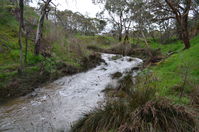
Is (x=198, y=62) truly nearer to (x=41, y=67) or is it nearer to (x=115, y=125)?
(x=115, y=125)

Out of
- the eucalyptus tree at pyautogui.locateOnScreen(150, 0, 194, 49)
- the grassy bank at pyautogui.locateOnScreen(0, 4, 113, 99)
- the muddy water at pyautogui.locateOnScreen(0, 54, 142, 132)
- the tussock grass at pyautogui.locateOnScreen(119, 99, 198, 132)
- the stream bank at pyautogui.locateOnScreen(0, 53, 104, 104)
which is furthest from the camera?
the eucalyptus tree at pyautogui.locateOnScreen(150, 0, 194, 49)

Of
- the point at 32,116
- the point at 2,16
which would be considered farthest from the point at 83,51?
the point at 32,116

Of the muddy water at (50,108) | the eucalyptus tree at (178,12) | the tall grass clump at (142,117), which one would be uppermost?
the eucalyptus tree at (178,12)

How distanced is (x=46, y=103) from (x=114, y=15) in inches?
1159

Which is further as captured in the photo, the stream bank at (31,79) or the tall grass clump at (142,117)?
the stream bank at (31,79)

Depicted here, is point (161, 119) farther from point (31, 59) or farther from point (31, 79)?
point (31, 59)

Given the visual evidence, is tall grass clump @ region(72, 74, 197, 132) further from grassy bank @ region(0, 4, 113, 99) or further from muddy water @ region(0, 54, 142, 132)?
grassy bank @ region(0, 4, 113, 99)

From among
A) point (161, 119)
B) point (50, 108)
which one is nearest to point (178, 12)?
point (161, 119)

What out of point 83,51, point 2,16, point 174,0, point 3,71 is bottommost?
point 3,71

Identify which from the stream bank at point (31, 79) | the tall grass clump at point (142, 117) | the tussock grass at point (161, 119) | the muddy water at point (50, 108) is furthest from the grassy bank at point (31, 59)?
the tussock grass at point (161, 119)

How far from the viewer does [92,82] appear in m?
7.27

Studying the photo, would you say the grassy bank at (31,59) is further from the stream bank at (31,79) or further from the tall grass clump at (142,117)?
the tall grass clump at (142,117)

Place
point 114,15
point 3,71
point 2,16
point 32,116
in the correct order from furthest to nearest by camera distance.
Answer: point 114,15 → point 2,16 → point 3,71 → point 32,116

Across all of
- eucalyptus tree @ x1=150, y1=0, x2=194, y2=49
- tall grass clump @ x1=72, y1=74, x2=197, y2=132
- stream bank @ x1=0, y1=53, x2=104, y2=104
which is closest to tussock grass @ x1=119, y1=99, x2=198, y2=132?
tall grass clump @ x1=72, y1=74, x2=197, y2=132
